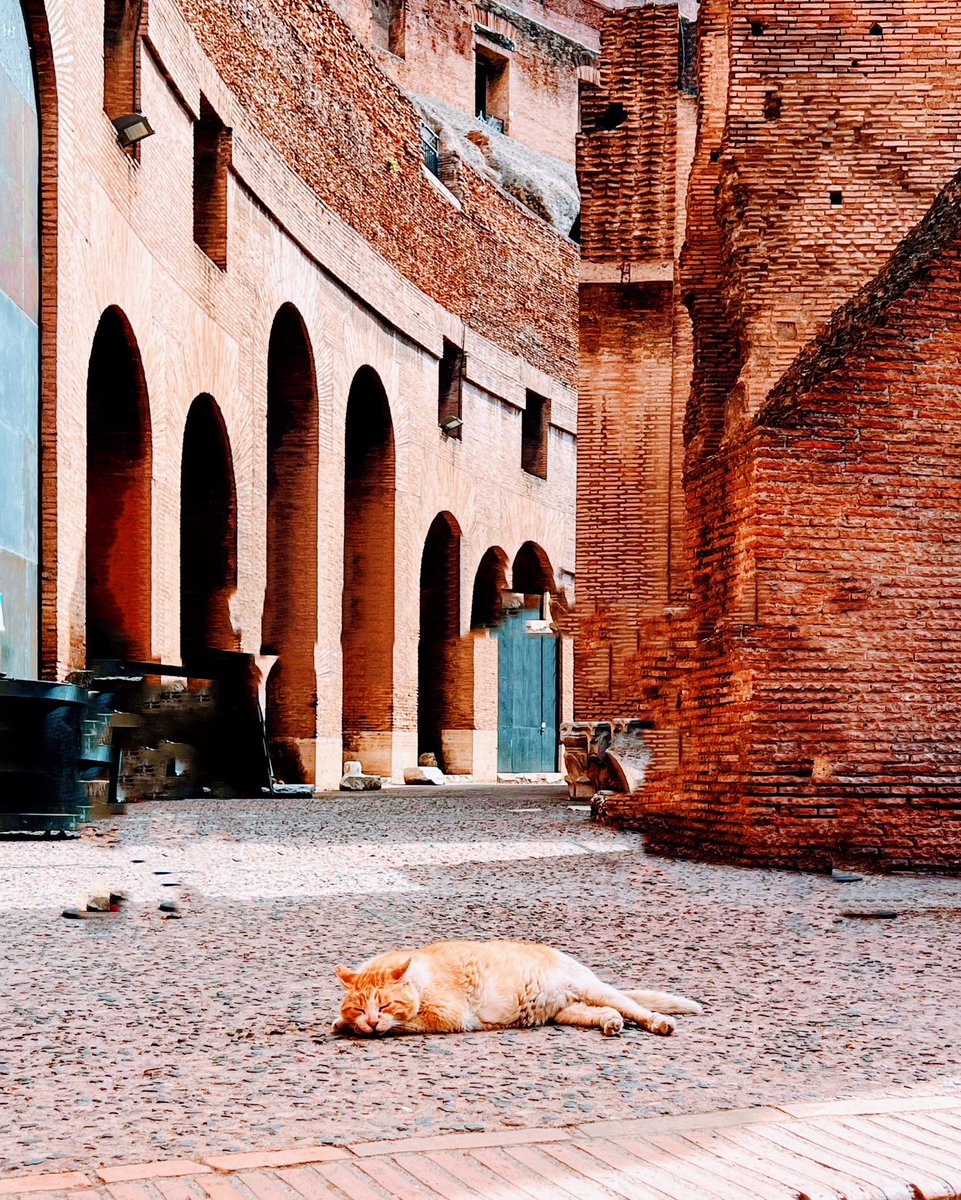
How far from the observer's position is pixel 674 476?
782 inches

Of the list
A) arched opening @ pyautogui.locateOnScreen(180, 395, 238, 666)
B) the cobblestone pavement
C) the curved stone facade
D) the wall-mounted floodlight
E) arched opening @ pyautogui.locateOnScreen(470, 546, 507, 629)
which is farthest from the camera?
arched opening @ pyautogui.locateOnScreen(470, 546, 507, 629)

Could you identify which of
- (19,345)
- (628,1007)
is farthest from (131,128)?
(628,1007)

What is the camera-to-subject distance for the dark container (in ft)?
35.7

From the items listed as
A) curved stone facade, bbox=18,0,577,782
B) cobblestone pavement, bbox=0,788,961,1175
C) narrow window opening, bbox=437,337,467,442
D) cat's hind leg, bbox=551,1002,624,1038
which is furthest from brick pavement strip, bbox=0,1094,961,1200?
narrow window opening, bbox=437,337,467,442

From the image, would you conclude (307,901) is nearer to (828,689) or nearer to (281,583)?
(828,689)

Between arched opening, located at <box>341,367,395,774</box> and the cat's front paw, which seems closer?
the cat's front paw

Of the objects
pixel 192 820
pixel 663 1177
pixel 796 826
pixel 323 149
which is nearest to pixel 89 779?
pixel 192 820

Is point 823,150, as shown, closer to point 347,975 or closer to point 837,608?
point 837,608

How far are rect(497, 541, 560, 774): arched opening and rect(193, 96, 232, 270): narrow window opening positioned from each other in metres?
13.2

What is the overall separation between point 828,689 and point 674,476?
1075 centimetres

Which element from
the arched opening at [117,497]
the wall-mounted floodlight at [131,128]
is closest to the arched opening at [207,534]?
the arched opening at [117,497]

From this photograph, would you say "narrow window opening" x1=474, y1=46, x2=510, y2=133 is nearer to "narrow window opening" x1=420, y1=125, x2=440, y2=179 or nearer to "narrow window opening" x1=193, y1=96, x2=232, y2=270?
"narrow window opening" x1=420, y1=125, x2=440, y2=179

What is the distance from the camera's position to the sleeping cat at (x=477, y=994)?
4645 mm

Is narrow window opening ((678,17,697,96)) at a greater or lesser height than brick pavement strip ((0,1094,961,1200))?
greater
